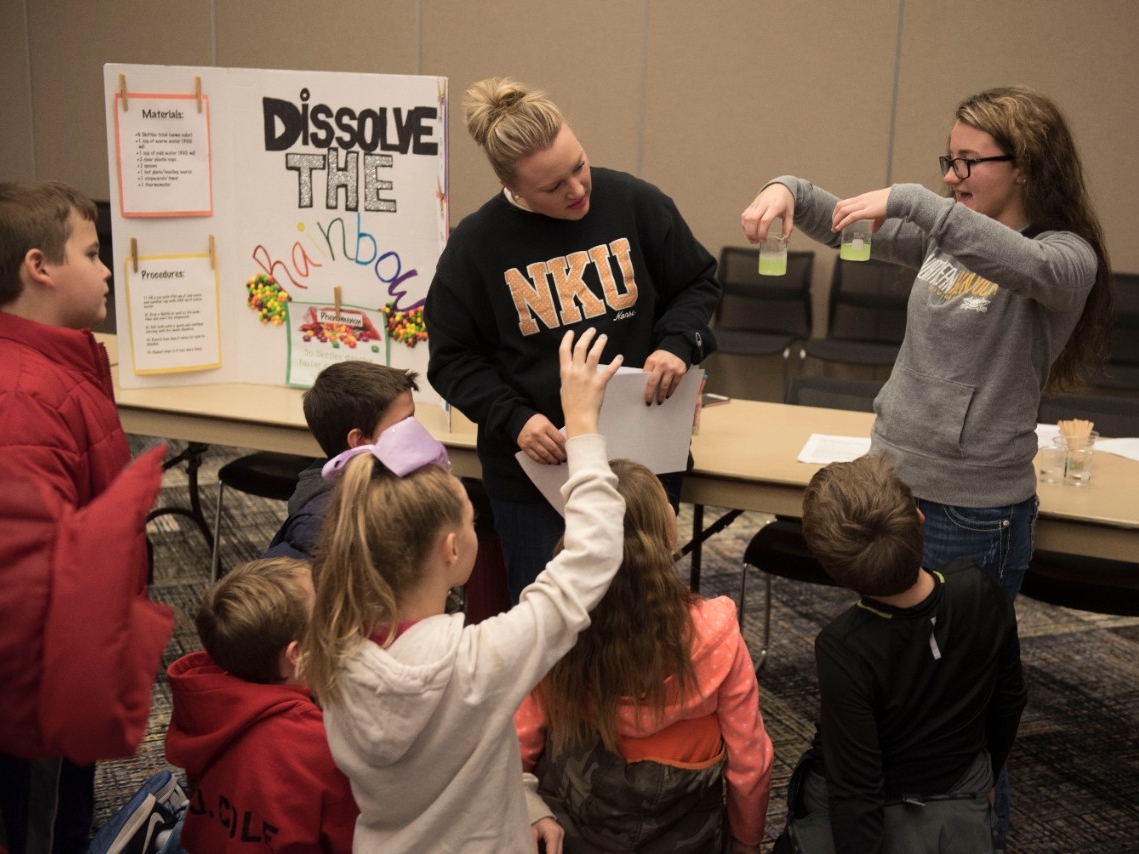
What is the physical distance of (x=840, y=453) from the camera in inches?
111

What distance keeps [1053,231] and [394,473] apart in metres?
1.28

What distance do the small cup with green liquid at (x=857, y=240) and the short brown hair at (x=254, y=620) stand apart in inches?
44.9

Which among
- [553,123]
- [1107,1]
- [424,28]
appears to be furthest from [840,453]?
[424,28]

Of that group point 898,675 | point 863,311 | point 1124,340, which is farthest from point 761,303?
point 898,675

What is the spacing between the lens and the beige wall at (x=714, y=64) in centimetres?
556

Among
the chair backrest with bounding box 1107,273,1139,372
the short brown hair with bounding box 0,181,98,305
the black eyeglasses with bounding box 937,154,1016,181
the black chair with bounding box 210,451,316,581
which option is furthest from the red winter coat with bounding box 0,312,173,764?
the chair backrest with bounding box 1107,273,1139,372

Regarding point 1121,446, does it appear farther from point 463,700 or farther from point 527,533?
point 463,700

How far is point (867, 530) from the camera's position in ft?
5.48

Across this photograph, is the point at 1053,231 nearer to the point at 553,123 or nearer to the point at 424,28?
the point at 553,123

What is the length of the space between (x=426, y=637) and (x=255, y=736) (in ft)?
1.56

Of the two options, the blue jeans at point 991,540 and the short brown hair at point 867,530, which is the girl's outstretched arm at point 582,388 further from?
the blue jeans at point 991,540

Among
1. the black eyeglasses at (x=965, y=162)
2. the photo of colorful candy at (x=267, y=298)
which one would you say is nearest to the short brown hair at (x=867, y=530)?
the black eyeglasses at (x=965, y=162)

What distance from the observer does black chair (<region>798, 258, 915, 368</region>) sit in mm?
5762

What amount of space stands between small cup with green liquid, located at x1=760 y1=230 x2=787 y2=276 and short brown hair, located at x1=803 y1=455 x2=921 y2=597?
0.55 m
